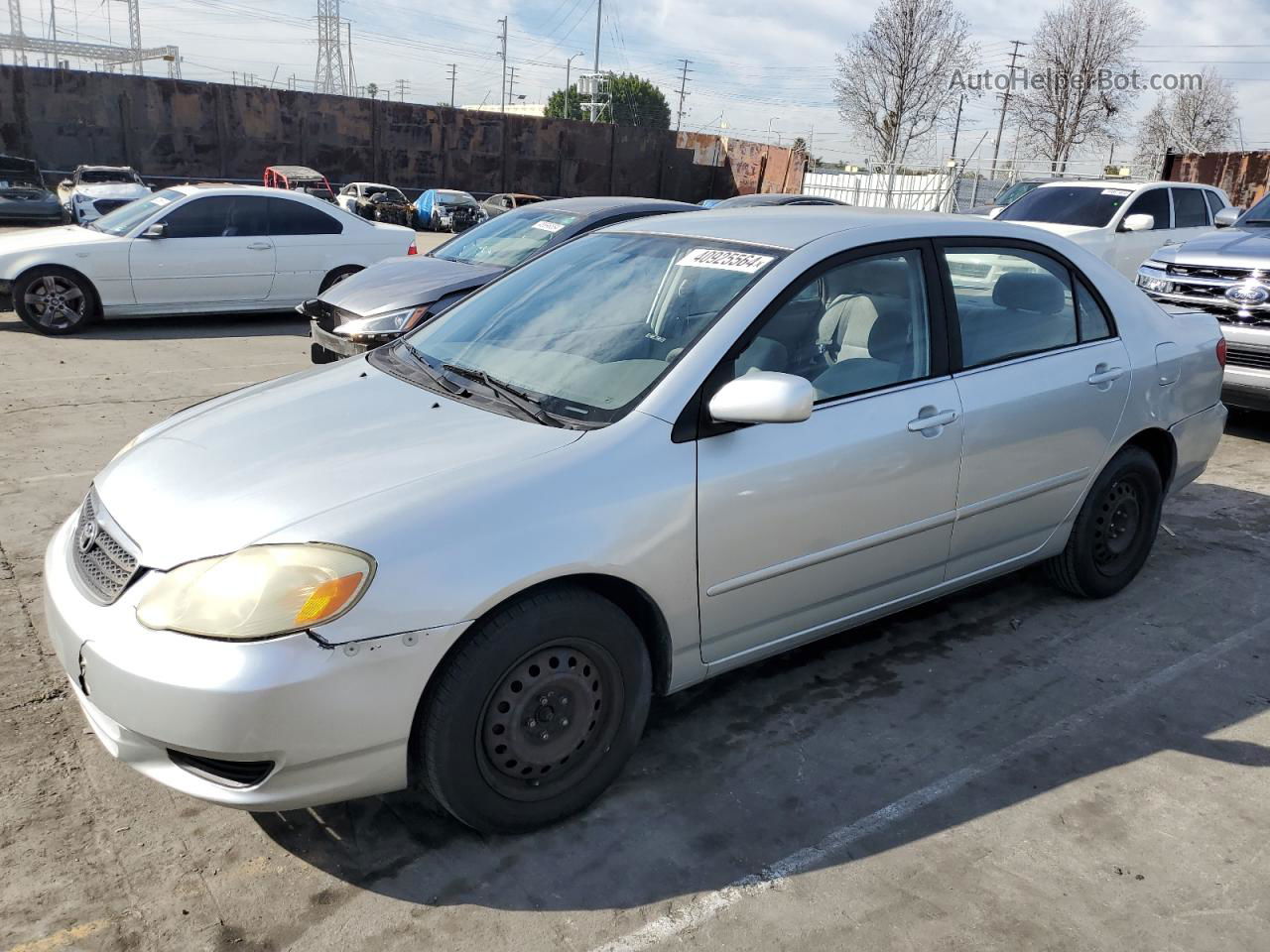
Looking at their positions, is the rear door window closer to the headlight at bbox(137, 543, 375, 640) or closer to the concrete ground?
the concrete ground

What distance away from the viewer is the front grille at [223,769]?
247 cm

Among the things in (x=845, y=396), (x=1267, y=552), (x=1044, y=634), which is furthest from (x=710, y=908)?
(x=1267, y=552)

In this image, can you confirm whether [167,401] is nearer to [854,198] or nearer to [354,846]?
[354,846]

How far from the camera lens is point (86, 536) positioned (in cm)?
293

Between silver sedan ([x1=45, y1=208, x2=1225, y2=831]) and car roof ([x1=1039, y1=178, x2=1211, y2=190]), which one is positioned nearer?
silver sedan ([x1=45, y1=208, x2=1225, y2=831])

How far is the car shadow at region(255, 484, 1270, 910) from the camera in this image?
109 inches

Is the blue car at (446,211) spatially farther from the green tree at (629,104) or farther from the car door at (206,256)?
the green tree at (629,104)

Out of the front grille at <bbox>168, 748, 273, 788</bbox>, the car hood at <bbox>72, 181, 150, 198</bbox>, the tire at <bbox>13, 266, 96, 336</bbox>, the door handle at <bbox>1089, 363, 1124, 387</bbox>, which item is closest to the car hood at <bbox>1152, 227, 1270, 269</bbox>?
the door handle at <bbox>1089, 363, 1124, 387</bbox>

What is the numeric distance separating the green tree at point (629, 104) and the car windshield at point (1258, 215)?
79251 mm

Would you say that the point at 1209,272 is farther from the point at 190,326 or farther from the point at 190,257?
the point at 190,326

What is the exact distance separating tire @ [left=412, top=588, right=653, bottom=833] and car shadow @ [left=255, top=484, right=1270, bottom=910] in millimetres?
140

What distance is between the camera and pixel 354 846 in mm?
2820

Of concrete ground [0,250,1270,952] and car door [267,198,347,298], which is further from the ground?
car door [267,198,347,298]

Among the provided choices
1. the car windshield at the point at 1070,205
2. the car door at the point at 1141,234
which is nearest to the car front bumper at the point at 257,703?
the car windshield at the point at 1070,205
